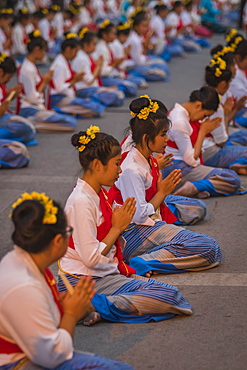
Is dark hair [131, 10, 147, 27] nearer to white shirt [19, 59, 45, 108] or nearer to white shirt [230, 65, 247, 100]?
white shirt [19, 59, 45, 108]

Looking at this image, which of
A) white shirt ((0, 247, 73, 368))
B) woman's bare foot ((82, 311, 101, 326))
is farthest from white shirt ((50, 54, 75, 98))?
white shirt ((0, 247, 73, 368))

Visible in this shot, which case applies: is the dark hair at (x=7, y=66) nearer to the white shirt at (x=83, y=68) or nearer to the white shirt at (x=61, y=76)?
the white shirt at (x=61, y=76)

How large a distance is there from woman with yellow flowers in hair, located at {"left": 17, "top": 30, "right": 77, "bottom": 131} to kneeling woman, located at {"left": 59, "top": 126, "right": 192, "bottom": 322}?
136 inches

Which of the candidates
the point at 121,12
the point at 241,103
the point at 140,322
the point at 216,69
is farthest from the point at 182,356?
the point at 121,12

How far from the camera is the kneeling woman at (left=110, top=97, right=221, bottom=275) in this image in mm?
3223

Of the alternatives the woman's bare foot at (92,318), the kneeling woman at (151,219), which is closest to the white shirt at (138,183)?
the kneeling woman at (151,219)

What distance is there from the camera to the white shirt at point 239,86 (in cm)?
584

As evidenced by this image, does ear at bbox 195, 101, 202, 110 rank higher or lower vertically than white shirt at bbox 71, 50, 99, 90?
higher

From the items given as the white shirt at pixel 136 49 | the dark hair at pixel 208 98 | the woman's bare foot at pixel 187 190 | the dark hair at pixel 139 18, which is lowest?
the white shirt at pixel 136 49

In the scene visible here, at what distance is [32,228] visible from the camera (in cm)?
205

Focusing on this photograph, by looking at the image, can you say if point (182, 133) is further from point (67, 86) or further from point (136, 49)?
point (136, 49)

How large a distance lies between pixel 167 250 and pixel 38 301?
4.41 feet

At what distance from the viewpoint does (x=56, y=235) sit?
6.81ft

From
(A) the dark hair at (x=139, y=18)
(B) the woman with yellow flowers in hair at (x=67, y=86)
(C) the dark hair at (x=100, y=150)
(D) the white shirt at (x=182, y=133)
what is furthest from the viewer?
(A) the dark hair at (x=139, y=18)
